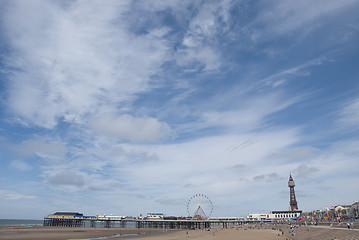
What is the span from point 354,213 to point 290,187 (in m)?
94.8

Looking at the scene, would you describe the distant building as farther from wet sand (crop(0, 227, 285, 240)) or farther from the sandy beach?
the sandy beach

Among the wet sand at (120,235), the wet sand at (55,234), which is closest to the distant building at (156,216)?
the wet sand at (55,234)

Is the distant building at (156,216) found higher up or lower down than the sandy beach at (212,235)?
lower down

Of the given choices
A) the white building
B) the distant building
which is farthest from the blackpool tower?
the distant building

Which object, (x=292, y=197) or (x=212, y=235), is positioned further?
(x=292, y=197)

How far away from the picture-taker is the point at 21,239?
45.0 m

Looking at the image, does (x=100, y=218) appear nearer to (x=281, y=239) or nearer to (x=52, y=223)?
(x=52, y=223)

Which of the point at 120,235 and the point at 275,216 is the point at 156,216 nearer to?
the point at 275,216

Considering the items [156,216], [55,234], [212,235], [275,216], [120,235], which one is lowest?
[275,216]

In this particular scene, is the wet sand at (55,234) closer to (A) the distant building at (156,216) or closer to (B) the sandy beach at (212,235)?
(B) the sandy beach at (212,235)

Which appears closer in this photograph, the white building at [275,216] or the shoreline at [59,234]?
the shoreline at [59,234]

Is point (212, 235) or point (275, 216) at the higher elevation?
point (212, 235)

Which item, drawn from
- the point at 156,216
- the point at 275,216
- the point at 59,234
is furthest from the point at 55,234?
the point at 275,216

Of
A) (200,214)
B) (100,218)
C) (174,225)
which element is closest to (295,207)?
(200,214)
